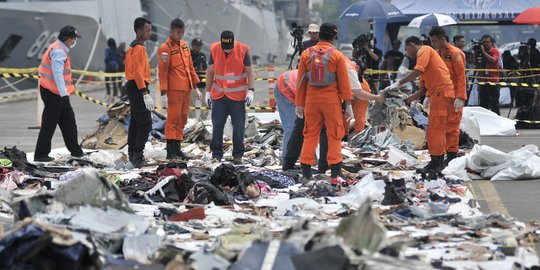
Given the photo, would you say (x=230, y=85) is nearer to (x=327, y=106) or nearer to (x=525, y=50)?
(x=327, y=106)

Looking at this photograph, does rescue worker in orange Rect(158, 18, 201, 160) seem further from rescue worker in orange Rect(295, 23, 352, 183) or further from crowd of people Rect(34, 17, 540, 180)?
rescue worker in orange Rect(295, 23, 352, 183)

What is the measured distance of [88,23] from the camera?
42750 millimetres

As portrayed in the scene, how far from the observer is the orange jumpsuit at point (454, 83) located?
44.0 ft

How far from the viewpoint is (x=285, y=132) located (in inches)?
551

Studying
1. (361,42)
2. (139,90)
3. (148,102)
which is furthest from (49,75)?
(361,42)

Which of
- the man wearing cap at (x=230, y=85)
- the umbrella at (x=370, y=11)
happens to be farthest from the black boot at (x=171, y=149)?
the umbrella at (x=370, y=11)

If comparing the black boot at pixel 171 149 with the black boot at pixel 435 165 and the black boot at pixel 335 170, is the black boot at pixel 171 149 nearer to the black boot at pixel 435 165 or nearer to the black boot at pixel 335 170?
the black boot at pixel 335 170

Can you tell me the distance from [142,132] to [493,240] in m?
6.78

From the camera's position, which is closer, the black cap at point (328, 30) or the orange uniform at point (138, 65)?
the black cap at point (328, 30)

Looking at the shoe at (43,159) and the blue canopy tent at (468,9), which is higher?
the blue canopy tent at (468,9)

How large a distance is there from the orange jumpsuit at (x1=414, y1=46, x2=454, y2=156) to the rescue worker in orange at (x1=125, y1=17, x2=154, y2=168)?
3.37 meters

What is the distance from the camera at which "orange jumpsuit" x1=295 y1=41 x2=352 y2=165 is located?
12.2 meters

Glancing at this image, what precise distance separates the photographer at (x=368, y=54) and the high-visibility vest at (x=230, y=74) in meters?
8.15

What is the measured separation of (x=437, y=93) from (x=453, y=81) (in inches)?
18.4
